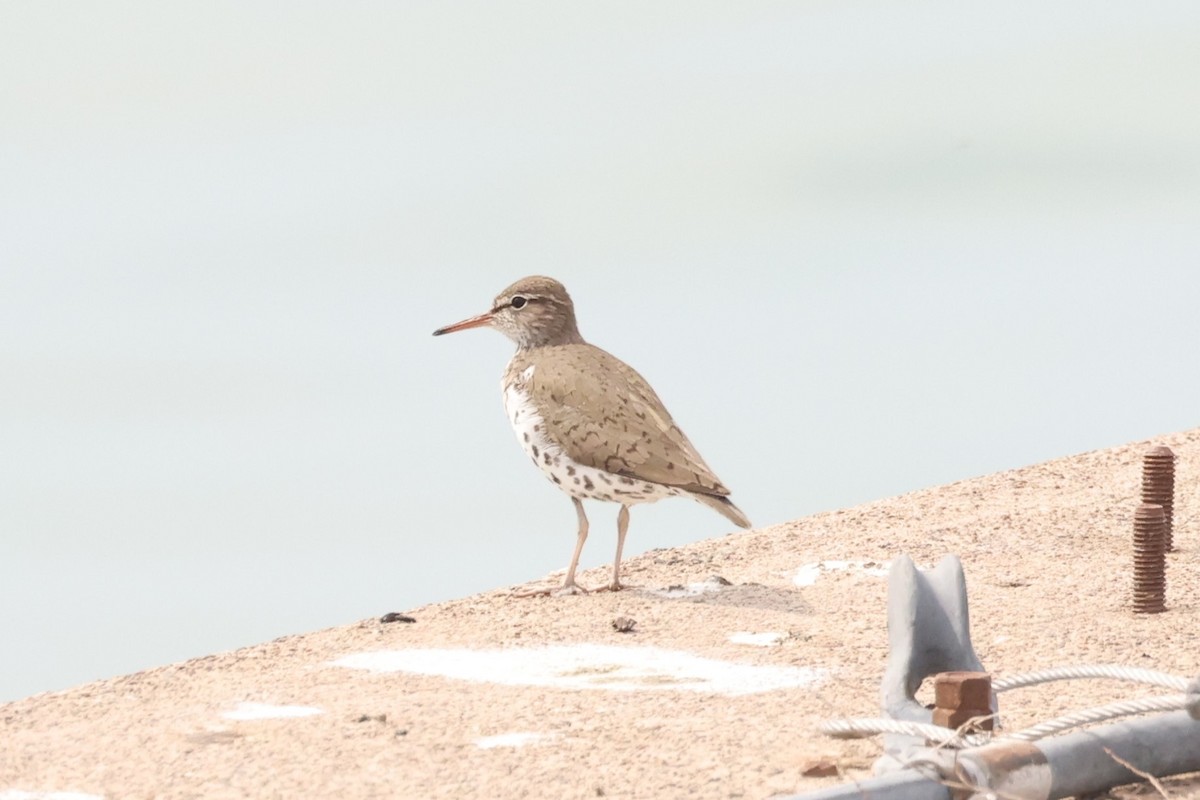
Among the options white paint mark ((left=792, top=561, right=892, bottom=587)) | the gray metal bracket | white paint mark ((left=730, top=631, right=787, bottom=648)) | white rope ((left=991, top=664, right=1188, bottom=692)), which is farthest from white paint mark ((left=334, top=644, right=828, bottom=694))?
white paint mark ((left=792, top=561, right=892, bottom=587))

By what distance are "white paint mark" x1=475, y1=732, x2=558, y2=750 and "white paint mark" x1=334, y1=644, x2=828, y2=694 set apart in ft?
3.28

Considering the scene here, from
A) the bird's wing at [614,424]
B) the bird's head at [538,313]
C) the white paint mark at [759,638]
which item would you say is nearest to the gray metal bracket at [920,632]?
the white paint mark at [759,638]

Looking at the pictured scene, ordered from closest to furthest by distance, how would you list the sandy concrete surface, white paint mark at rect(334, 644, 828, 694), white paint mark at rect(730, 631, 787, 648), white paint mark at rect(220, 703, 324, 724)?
1. the sandy concrete surface
2. white paint mark at rect(220, 703, 324, 724)
3. white paint mark at rect(334, 644, 828, 694)
4. white paint mark at rect(730, 631, 787, 648)

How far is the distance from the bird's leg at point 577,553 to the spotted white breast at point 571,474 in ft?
0.61

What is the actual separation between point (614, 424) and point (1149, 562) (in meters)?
3.25

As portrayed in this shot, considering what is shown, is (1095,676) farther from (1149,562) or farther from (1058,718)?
(1149,562)

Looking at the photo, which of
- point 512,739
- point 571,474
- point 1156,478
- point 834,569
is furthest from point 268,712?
point 1156,478

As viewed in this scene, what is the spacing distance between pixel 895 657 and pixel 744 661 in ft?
6.75

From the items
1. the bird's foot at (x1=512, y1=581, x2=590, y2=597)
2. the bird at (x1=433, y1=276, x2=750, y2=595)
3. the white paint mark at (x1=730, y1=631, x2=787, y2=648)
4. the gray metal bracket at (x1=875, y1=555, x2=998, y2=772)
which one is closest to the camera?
the gray metal bracket at (x1=875, y1=555, x2=998, y2=772)

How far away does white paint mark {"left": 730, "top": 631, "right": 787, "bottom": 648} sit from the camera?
8.36 metres

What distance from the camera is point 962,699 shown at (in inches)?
216

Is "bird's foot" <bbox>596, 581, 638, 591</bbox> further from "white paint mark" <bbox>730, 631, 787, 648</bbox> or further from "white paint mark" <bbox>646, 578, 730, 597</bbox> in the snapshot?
"white paint mark" <bbox>730, 631, 787, 648</bbox>

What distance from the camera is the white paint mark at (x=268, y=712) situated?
7.06 m

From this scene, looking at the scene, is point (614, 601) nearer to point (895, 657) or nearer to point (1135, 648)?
point (1135, 648)
